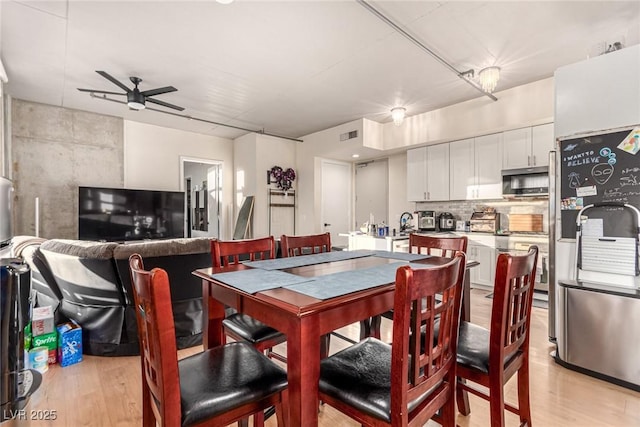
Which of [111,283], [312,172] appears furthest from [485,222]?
[111,283]

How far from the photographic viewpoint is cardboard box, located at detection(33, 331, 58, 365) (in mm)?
2393

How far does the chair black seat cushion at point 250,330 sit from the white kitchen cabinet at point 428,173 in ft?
14.3

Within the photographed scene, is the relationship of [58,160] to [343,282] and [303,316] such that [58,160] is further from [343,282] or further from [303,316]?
[303,316]

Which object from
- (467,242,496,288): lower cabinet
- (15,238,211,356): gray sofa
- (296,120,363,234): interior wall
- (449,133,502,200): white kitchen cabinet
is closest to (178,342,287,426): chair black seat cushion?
(15,238,211,356): gray sofa

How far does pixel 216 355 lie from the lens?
1330 mm

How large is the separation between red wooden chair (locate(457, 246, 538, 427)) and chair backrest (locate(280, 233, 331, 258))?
1194 mm

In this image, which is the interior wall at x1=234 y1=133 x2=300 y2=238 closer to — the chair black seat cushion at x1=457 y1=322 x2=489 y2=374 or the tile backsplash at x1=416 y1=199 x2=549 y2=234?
the tile backsplash at x1=416 y1=199 x2=549 y2=234

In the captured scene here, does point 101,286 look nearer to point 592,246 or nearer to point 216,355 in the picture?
point 216,355

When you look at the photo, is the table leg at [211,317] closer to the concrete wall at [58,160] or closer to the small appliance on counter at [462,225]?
the small appliance on counter at [462,225]

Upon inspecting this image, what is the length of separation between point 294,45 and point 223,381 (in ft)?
10.2

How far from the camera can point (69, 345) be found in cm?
249

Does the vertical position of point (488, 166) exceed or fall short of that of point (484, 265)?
it exceeds it

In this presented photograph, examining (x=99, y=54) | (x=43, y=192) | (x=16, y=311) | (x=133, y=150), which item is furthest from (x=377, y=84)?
(x=43, y=192)

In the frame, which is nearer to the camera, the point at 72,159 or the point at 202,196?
the point at 72,159
